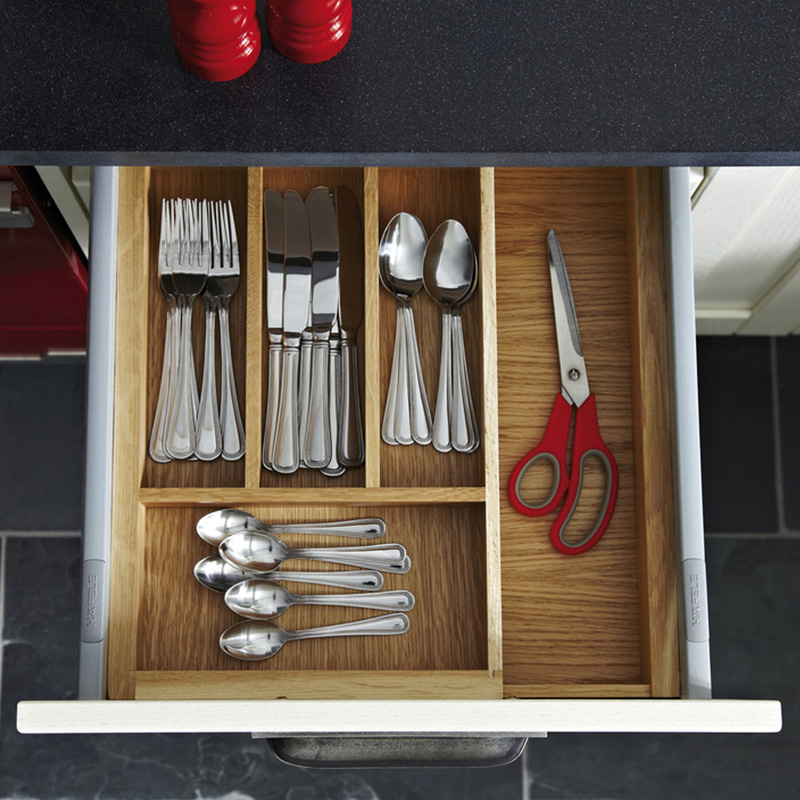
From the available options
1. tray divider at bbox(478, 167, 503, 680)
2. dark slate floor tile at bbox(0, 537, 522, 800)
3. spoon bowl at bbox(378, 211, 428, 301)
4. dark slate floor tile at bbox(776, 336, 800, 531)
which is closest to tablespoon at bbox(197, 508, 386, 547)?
tray divider at bbox(478, 167, 503, 680)

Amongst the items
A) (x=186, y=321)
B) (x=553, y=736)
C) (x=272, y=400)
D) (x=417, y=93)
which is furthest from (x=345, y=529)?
(x=553, y=736)

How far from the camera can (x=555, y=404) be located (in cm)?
84

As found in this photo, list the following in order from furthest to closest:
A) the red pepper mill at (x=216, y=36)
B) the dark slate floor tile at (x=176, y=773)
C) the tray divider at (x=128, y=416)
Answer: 1. the dark slate floor tile at (x=176, y=773)
2. the tray divider at (x=128, y=416)
3. the red pepper mill at (x=216, y=36)

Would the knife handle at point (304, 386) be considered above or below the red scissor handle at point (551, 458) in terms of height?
above

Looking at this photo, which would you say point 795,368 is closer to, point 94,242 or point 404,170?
point 404,170

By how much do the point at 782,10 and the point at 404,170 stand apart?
48cm

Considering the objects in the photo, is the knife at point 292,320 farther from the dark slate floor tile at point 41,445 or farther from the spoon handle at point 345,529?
the dark slate floor tile at point 41,445

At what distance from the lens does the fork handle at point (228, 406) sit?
2.66 feet

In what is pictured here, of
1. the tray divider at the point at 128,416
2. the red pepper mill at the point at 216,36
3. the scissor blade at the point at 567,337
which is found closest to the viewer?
the red pepper mill at the point at 216,36

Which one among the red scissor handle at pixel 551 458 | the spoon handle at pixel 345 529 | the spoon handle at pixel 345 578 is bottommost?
the spoon handle at pixel 345 578

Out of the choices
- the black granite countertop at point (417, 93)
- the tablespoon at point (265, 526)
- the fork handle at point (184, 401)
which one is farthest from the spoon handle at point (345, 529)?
the black granite countertop at point (417, 93)

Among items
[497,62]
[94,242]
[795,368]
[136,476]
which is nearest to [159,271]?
[94,242]

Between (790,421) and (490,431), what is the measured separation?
2.90ft

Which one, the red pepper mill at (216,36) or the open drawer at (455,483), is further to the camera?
the open drawer at (455,483)
